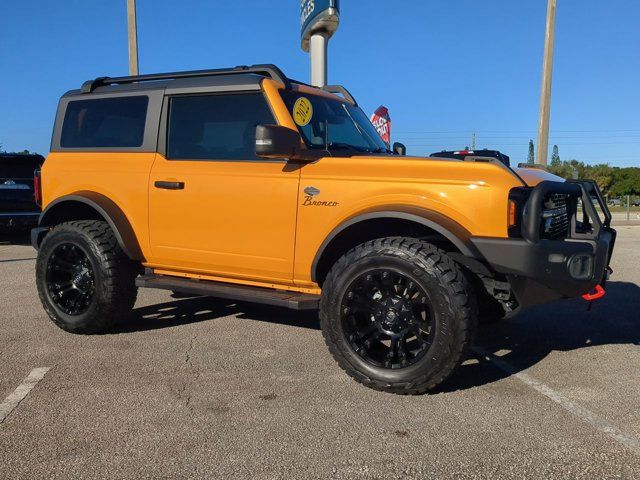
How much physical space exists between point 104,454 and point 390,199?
2158mm

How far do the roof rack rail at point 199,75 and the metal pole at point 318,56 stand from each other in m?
7.82

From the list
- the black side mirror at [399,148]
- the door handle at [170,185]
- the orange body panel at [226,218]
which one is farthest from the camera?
the black side mirror at [399,148]

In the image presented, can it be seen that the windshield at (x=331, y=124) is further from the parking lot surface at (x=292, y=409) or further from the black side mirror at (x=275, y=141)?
the parking lot surface at (x=292, y=409)

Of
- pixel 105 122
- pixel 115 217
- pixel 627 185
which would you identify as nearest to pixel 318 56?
pixel 105 122

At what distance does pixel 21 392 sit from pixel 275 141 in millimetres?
2252

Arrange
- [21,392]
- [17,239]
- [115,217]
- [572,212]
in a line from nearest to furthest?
A: [21,392]
[572,212]
[115,217]
[17,239]

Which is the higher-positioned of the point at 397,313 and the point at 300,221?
the point at 300,221

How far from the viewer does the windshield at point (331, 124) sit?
165 inches

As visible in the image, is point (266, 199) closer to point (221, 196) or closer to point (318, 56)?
point (221, 196)

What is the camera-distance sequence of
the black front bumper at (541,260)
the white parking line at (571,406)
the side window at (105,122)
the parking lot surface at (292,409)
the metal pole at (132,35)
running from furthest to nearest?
the metal pole at (132,35), the side window at (105,122), the black front bumper at (541,260), the white parking line at (571,406), the parking lot surface at (292,409)

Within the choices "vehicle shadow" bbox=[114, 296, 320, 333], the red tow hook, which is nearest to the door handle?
"vehicle shadow" bbox=[114, 296, 320, 333]

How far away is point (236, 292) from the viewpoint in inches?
162

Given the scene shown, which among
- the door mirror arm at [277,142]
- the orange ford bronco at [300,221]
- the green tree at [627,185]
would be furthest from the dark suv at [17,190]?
the green tree at [627,185]

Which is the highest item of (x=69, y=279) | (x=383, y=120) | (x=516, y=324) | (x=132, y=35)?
(x=132, y=35)
